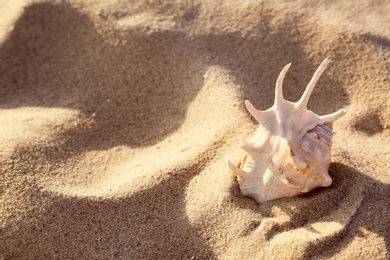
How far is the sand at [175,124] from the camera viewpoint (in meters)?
2.21

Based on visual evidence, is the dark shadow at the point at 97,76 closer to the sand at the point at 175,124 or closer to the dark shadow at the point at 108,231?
the sand at the point at 175,124

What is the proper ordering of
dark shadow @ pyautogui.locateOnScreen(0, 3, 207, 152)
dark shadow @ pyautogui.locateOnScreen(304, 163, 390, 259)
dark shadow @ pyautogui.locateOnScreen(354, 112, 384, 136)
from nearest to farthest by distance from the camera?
dark shadow @ pyautogui.locateOnScreen(304, 163, 390, 259)
dark shadow @ pyautogui.locateOnScreen(354, 112, 384, 136)
dark shadow @ pyautogui.locateOnScreen(0, 3, 207, 152)

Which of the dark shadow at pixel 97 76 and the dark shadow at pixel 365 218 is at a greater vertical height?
the dark shadow at pixel 97 76

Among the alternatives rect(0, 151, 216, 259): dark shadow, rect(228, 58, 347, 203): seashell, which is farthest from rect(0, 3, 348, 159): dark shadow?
rect(228, 58, 347, 203): seashell

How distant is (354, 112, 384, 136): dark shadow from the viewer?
8.77 feet

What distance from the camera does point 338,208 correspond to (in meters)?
2.19

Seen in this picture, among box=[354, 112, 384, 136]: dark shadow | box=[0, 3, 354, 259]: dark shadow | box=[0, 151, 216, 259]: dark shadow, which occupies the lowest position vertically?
box=[354, 112, 384, 136]: dark shadow

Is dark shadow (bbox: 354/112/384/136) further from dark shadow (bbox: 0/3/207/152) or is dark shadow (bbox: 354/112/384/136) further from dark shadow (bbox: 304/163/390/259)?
dark shadow (bbox: 0/3/207/152)

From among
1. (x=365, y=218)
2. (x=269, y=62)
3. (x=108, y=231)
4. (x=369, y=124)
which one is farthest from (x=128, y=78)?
(x=365, y=218)

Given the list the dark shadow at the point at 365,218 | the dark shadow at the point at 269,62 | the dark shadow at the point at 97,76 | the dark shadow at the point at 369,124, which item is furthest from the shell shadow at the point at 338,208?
the dark shadow at the point at 97,76

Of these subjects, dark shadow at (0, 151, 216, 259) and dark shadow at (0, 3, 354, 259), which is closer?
dark shadow at (0, 151, 216, 259)

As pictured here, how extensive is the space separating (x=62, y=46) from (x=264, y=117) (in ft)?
5.23

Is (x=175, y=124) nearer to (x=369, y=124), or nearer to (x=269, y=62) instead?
(x=269, y=62)

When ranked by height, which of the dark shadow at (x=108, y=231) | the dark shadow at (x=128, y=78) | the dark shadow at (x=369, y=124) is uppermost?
the dark shadow at (x=128, y=78)
